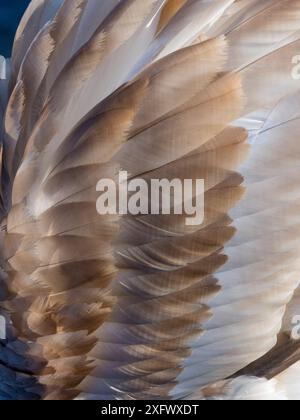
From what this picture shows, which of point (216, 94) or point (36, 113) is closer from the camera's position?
point (216, 94)

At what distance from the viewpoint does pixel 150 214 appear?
84.1 inches

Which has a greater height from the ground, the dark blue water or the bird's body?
the dark blue water

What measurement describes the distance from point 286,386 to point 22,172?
0.94 m

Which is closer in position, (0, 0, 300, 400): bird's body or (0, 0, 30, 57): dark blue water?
(0, 0, 300, 400): bird's body

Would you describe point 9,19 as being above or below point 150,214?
above

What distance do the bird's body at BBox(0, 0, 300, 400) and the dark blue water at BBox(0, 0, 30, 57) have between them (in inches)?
59.4

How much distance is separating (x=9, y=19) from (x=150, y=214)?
2.16m

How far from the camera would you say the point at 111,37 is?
225 centimetres

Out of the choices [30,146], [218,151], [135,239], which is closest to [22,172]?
[30,146]

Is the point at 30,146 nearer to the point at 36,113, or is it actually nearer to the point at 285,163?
the point at 36,113

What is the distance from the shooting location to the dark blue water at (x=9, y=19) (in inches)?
157

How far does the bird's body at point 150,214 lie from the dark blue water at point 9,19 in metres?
1.51

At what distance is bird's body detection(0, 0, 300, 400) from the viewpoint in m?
2.06

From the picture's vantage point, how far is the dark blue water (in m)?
3.98
